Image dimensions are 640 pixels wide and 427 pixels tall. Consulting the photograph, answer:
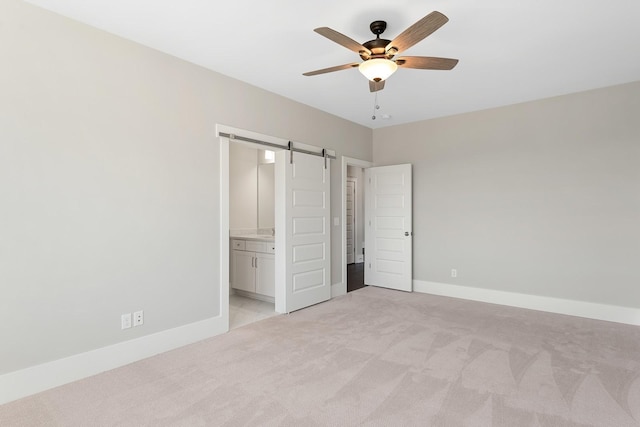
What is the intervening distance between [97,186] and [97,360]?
137 cm

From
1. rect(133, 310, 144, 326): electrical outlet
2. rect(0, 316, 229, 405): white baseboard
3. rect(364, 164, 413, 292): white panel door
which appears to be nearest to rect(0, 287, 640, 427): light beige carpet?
rect(0, 316, 229, 405): white baseboard

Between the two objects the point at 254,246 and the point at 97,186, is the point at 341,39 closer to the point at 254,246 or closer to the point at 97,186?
the point at 97,186

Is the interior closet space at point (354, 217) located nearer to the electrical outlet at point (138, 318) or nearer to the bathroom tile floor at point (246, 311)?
the bathroom tile floor at point (246, 311)

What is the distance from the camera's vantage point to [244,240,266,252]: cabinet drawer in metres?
4.55

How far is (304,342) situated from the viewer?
126 inches

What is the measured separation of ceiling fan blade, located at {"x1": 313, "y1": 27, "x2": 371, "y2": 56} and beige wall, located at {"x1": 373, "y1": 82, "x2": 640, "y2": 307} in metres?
3.09

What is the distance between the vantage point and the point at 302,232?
14.3ft

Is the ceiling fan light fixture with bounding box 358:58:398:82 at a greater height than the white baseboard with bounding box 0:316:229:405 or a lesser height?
greater

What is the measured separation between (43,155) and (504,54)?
3.90m

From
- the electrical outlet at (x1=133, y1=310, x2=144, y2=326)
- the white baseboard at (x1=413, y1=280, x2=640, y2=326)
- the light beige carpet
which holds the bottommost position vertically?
the light beige carpet

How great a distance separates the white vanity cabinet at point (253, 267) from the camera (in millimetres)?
4457

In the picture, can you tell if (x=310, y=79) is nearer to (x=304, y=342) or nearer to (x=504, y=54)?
(x=504, y=54)

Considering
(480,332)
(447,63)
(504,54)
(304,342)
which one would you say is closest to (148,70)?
(447,63)

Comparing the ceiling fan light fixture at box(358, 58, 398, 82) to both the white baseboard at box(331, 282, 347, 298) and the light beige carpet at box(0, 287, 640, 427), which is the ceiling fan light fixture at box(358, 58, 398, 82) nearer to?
the light beige carpet at box(0, 287, 640, 427)
